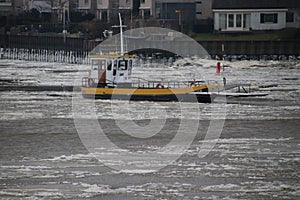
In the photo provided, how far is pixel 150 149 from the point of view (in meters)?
24.0

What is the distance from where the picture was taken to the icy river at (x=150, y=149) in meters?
19.0

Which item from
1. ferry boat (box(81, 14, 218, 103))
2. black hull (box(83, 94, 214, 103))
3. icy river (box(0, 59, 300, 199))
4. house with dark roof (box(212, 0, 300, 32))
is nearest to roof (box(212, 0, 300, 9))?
house with dark roof (box(212, 0, 300, 32))

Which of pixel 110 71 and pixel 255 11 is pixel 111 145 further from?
pixel 255 11

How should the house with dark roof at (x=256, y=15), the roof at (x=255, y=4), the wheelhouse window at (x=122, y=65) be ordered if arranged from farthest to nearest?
the roof at (x=255, y=4), the house with dark roof at (x=256, y=15), the wheelhouse window at (x=122, y=65)

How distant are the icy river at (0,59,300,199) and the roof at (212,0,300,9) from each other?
29.9 m

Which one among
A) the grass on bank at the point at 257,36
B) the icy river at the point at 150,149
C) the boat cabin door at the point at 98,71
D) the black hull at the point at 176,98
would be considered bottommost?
the icy river at the point at 150,149

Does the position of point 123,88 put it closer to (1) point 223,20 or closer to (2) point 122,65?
(2) point 122,65

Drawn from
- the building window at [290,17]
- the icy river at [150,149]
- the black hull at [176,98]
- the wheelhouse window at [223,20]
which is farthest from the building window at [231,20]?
the black hull at [176,98]

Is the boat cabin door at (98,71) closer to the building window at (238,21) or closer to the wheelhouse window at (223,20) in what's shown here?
the building window at (238,21)

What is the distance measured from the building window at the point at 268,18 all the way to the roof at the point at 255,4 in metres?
0.65

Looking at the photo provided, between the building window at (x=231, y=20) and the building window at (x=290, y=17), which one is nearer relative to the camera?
the building window at (x=290, y=17)

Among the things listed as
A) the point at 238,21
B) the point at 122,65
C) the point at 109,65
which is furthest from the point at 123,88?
the point at 238,21

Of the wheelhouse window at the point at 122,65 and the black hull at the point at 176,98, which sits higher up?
the wheelhouse window at the point at 122,65

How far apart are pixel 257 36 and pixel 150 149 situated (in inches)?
1849
